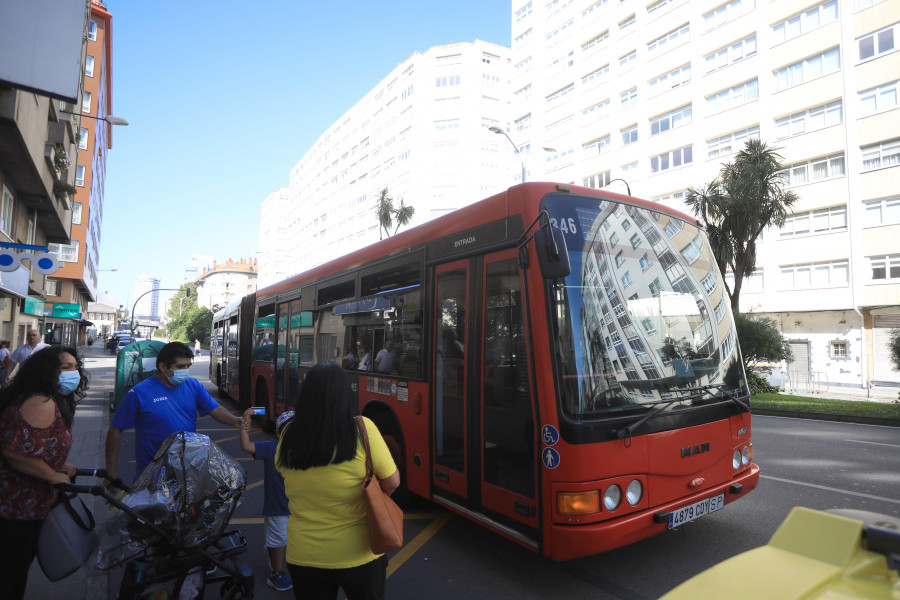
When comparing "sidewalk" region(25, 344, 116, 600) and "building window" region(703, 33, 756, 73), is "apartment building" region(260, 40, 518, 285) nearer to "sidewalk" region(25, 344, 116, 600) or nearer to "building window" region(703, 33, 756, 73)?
"building window" region(703, 33, 756, 73)

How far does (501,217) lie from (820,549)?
3464mm

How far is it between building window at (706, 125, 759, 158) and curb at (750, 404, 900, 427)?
21889mm

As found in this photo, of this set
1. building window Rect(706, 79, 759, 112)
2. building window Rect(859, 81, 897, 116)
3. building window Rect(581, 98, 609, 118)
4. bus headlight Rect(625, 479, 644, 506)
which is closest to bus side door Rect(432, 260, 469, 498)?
bus headlight Rect(625, 479, 644, 506)

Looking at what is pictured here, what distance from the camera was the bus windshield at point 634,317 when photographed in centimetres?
387

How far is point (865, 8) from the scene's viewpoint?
28.2 m

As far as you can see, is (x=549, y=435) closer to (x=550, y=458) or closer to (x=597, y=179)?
(x=550, y=458)

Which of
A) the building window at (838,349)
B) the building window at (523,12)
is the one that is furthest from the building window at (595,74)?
the building window at (838,349)

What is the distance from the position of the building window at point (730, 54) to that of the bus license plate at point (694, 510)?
36824 millimetres

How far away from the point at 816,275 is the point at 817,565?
3491 centimetres

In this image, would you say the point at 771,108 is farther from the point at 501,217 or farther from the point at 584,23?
the point at 501,217

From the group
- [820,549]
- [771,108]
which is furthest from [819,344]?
[820,549]

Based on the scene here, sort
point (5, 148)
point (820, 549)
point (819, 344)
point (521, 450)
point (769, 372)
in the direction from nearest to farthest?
point (820, 549), point (521, 450), point (5, 148), point (769, 372), point (819, 344)

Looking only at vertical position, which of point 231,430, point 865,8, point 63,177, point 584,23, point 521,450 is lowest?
point 231,430

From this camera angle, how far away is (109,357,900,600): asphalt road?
13.3ft
